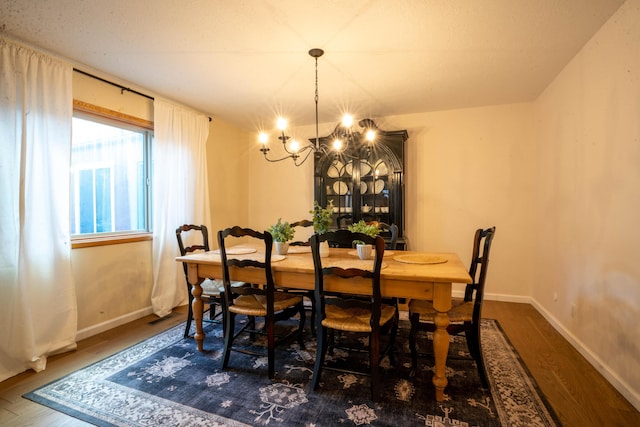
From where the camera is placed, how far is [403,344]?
2.53 m

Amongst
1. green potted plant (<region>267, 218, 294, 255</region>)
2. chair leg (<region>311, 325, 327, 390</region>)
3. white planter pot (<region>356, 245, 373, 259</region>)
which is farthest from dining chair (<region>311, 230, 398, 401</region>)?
green potted plant (<region>267, 218, 294, 255</region>)

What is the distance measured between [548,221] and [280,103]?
3.13m

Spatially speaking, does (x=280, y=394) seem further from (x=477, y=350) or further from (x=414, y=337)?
(x=477, y=350)

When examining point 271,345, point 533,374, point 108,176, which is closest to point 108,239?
point 108,176

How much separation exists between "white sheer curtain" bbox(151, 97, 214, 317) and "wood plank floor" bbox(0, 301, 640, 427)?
36cm

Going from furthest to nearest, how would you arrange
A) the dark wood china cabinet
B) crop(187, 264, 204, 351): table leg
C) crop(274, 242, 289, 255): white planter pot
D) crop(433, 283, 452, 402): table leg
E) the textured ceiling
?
1. the dark wood china cabinet
2. crop(274, 242, 289, 255): white planter pot
3. crop(187, 264, 204, 351): table leg
4. the textured ceiling
5. crop(433, 283, 452, 402): table leg

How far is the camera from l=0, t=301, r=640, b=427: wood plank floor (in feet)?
5.51

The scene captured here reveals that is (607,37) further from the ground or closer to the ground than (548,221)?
further from the ground

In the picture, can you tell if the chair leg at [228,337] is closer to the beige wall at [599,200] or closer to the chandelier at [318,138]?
the chandelier at [318,138]

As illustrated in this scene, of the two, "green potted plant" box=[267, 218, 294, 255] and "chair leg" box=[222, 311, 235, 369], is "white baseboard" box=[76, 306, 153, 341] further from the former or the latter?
"green potted plant" box=[267, 218, 294, 255]

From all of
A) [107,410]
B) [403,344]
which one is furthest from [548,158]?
[107,410]

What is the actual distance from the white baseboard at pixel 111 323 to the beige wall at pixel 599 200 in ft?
12.8

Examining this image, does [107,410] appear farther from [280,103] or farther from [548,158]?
[548,158]

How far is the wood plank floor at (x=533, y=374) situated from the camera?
5.51 ft
